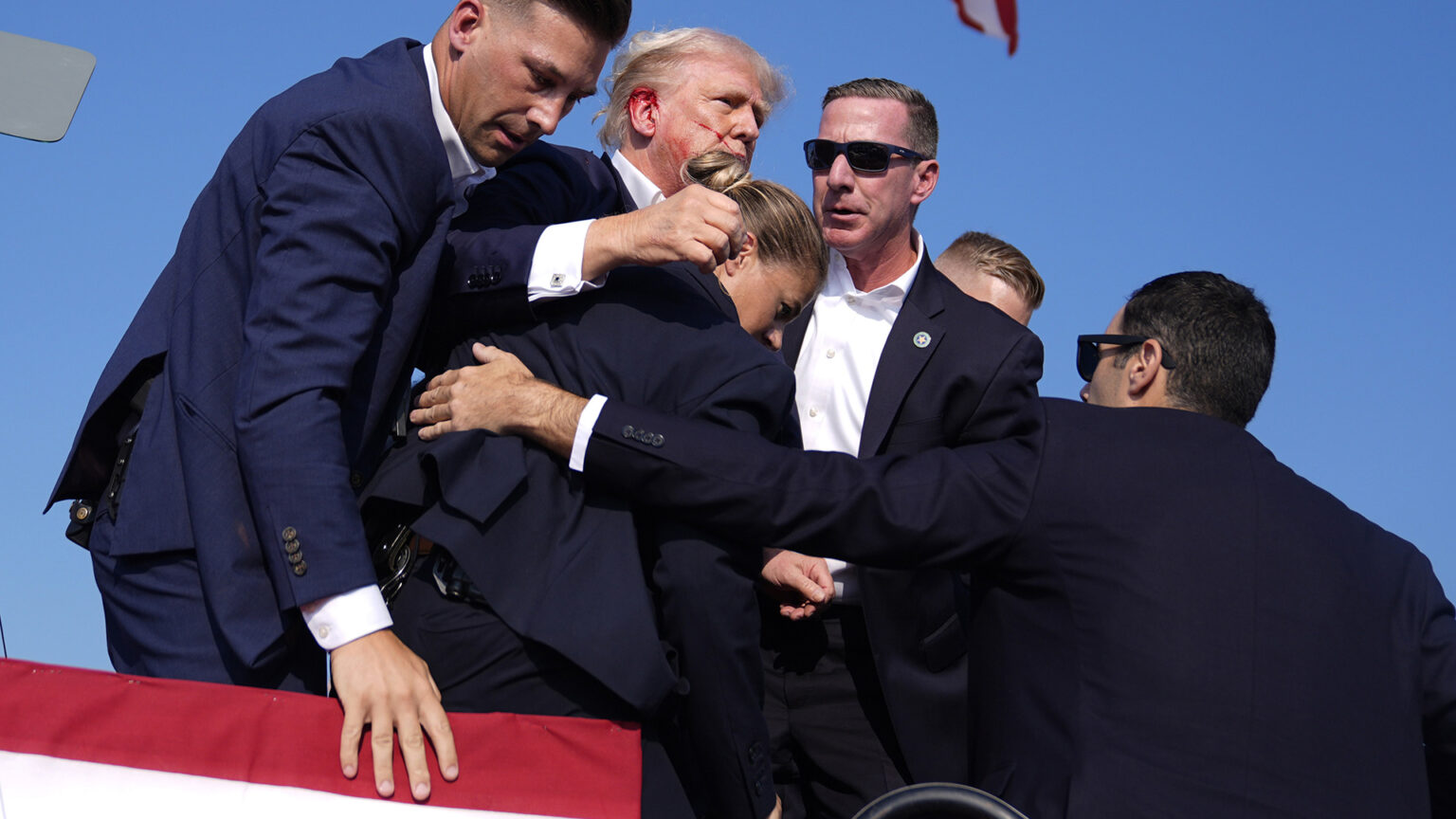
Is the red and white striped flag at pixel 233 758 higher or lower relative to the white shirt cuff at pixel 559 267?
lower

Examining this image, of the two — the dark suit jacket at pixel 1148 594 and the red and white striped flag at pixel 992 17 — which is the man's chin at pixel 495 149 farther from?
the red and white striped flag at pixel 992 17

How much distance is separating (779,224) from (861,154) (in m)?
1.69

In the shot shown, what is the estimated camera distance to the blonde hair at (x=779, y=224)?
362 centimetres

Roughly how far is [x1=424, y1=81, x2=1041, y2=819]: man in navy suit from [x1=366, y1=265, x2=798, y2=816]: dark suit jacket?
1.11 m

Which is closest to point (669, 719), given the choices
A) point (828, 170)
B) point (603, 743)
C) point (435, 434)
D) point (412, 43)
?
point (603, 743)

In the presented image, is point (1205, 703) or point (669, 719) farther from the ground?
point (1205, 703)

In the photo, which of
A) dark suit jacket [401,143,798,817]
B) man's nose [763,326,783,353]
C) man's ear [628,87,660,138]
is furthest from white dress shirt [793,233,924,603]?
dark suit jacket [401,143,798,817]

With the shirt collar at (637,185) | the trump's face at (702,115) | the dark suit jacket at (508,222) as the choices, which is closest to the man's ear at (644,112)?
the trump's face at (702,115)

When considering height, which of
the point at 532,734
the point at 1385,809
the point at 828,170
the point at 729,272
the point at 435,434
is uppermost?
the point at 828,170

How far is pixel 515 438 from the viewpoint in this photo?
2.79 meters

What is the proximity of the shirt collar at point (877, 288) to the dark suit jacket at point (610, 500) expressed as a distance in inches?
70.1

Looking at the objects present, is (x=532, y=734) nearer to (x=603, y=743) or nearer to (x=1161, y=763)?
(x=603, y=743)

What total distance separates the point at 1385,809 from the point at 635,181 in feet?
9.06

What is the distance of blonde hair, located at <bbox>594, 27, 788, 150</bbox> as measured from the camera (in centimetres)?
457
